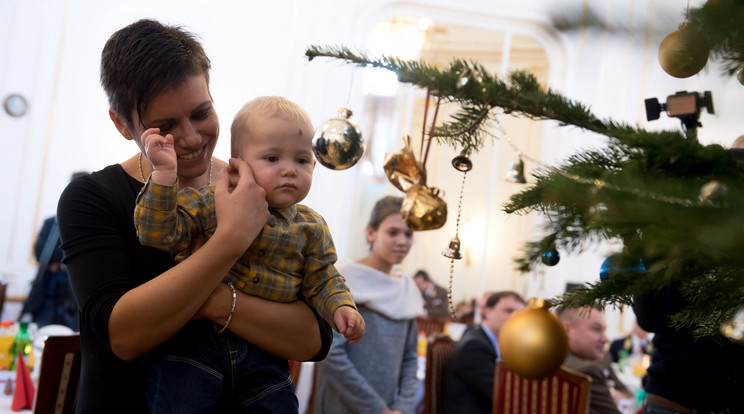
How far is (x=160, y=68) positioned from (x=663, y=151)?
0.88m

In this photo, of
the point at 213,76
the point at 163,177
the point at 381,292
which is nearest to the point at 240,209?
the point at 163,177

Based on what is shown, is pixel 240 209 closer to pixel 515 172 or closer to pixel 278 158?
pixel 278 158

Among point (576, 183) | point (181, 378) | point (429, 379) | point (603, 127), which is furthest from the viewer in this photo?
point (429, 379)

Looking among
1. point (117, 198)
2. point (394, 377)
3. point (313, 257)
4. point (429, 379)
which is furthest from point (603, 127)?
point (429, 379)

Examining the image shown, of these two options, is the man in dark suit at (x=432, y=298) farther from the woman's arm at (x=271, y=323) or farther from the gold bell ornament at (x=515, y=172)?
the woman's arm at (x=271, y=323)

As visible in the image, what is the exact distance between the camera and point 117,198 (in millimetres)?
1253

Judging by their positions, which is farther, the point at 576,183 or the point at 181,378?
the point at 181,378

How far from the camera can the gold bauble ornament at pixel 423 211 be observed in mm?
1312

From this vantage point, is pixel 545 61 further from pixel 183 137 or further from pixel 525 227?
pixel 183 137

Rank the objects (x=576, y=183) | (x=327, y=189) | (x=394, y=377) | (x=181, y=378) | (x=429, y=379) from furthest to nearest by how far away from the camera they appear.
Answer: (x=327, y=189) → (x=429, y=379) → (x=394, y=377) → (x=181, y=378) → (x=576, y=183)

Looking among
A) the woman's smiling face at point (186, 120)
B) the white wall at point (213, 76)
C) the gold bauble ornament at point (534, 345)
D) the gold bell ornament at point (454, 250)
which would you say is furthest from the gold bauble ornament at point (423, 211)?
the white wall at point (213, 76)

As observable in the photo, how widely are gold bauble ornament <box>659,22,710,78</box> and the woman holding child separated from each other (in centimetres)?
70

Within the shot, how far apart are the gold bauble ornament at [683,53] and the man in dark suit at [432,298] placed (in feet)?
21.3

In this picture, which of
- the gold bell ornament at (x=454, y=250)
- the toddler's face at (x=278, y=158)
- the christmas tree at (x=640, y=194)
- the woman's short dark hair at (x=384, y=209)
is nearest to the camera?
the christmas tree at (x=640, y=194)
